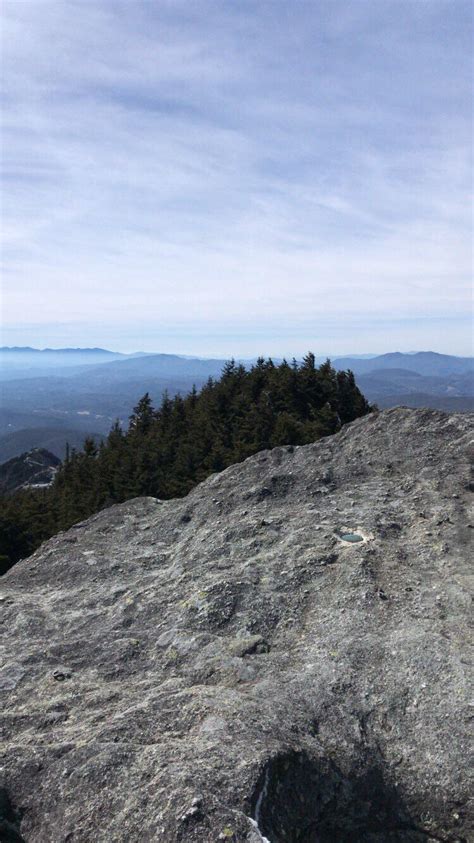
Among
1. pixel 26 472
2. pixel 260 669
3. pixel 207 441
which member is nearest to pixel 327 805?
pixel 260 669

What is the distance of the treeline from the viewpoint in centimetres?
4203

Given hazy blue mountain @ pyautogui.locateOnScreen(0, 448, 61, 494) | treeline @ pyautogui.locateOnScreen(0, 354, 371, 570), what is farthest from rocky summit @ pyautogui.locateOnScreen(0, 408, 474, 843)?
hazy blue mountain @ pyautogui.locateOnScreen(0, 448, 61, 494)

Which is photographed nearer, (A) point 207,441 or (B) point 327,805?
(B) point 327,805

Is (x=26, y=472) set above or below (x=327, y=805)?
below

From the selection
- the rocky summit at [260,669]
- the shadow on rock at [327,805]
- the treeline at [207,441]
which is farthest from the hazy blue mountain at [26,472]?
the shadow on rock at [327,805]

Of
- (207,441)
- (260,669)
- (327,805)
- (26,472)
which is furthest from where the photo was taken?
(26,472)

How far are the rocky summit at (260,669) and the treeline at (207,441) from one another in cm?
1734

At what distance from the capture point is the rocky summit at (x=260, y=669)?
31.9ft

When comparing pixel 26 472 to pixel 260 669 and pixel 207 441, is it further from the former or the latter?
pixel 260 669

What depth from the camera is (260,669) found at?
13531 millimetres

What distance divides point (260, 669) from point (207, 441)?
34571 mm

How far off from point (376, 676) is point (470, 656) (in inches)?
92.6

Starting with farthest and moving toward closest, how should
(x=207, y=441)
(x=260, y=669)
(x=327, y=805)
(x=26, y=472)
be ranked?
(x=26, y=472) < (x=207, y=441) < (x=260, y=669) < (x=327, y=805)

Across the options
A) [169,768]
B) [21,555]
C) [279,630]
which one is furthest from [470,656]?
[21,555]
